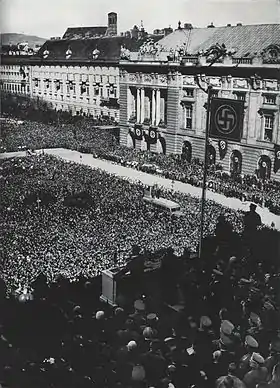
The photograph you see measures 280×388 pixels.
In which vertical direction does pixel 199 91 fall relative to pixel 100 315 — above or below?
above

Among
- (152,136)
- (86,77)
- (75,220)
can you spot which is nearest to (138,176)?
(152,136)

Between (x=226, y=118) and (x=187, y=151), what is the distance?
2.02 meters

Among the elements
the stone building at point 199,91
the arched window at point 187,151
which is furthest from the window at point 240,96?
the arched window at point 187,151

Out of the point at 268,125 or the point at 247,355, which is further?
the point at 268,125

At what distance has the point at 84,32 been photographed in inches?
333

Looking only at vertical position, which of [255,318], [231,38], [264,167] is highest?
[231,38]

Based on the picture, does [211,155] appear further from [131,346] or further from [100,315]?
[131,346]

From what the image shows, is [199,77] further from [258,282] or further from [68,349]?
[68,349]

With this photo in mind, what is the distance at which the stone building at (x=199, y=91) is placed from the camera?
30.9 feet

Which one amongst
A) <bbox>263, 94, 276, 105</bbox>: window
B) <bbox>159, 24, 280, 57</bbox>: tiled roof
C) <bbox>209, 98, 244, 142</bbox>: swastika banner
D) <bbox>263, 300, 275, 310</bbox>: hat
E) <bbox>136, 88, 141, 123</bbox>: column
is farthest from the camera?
<bbox>136, 88, 141, 123</bbox>: column

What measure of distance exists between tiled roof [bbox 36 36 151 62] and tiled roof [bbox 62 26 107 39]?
0.38ft

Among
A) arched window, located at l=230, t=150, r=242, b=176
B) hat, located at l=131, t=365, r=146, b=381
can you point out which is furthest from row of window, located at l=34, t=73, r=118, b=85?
hat, located at l=131, t=365, r=146, b=381

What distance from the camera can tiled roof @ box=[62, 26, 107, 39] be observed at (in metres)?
8.17

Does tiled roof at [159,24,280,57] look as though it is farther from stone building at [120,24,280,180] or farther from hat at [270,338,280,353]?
hat at [270,338,280,353]
